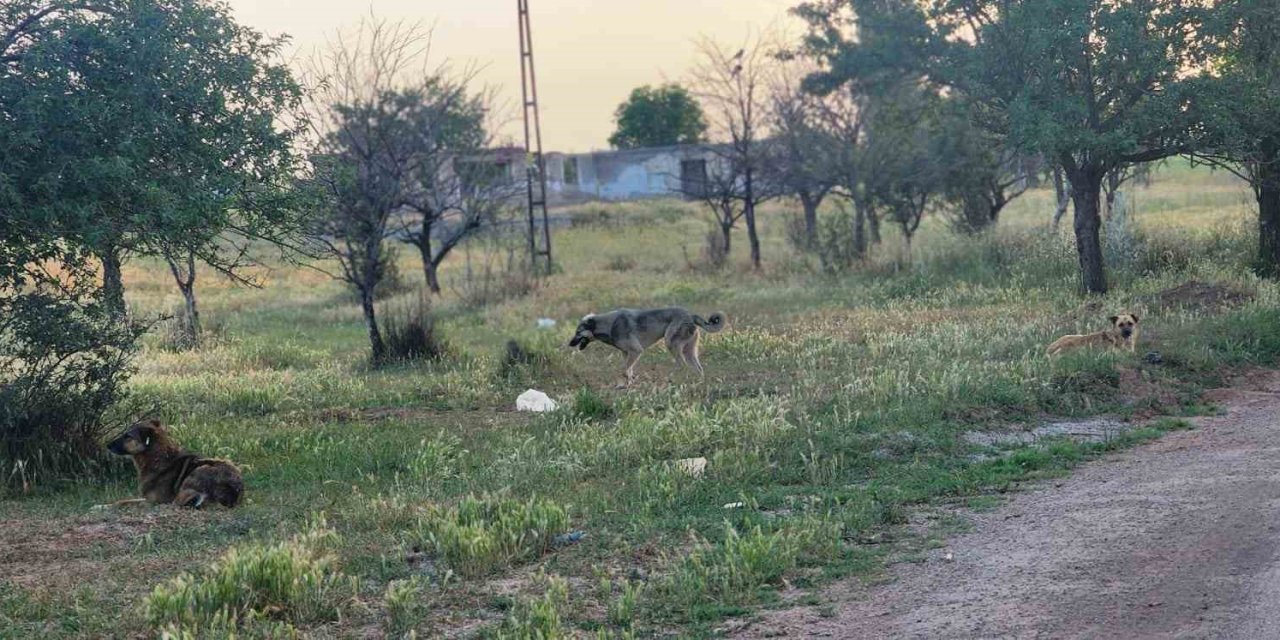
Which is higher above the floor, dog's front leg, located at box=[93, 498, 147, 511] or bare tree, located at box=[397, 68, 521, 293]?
bare tree, located at box=[397, 68, 521, 293]

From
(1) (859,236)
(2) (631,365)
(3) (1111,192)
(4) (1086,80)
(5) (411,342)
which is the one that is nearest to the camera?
(2) (631,365)

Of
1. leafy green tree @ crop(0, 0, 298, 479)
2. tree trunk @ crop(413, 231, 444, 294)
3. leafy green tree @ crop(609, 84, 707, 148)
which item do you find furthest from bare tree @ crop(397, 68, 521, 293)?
leafy green tree @ crop(609, 84, 707, 148)

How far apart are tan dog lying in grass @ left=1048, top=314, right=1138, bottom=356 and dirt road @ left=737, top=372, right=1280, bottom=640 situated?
476 cm

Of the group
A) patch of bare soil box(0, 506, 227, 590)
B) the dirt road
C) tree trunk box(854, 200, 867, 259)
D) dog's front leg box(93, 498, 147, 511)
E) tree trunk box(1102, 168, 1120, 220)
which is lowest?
the dirt road

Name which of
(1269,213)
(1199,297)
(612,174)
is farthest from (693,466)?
(612,174)

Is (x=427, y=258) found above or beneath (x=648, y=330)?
above

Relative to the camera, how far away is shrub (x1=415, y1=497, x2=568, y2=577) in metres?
7.21

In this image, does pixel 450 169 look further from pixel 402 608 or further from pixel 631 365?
pixel 402 608

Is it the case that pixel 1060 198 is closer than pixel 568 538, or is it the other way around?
pixel 568 538

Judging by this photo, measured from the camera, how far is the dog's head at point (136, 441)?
31.3ft

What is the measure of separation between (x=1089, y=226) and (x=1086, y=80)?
2.47 m

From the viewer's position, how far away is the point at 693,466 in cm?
951

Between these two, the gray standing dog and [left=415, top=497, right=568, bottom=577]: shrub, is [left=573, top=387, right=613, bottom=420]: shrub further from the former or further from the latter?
[left=415, top=497, right=568, bottom=577]: shrub

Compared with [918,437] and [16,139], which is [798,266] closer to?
[918,437]
